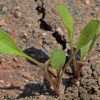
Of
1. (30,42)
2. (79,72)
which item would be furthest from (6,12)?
(79,72)

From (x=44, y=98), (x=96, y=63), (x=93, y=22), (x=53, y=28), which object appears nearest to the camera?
(x=93, y=22)

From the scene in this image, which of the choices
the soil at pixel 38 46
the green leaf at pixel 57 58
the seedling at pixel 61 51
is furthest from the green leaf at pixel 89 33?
the soil at pixel 38 46

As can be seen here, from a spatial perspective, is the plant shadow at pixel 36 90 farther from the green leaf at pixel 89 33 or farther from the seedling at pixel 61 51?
the green leaf at pixel 89 33

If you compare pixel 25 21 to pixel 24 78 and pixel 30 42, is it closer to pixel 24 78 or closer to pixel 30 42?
pixel 30 42

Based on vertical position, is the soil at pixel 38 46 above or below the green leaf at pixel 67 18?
below

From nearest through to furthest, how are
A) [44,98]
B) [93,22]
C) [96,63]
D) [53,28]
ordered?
[93,22]
[44,98]
[96,63]
[53,28]

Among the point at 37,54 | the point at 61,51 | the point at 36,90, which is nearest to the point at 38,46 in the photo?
the point at 37,54

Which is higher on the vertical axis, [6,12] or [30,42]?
[6,12]

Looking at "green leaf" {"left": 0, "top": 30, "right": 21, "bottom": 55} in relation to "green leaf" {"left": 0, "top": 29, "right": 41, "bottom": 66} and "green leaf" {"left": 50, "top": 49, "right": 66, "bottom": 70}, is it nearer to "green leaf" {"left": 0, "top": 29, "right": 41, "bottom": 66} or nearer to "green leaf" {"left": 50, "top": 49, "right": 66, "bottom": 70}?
"green leaf" {"left": 0, "top": 29, "right": 41, "bottom": 66}
